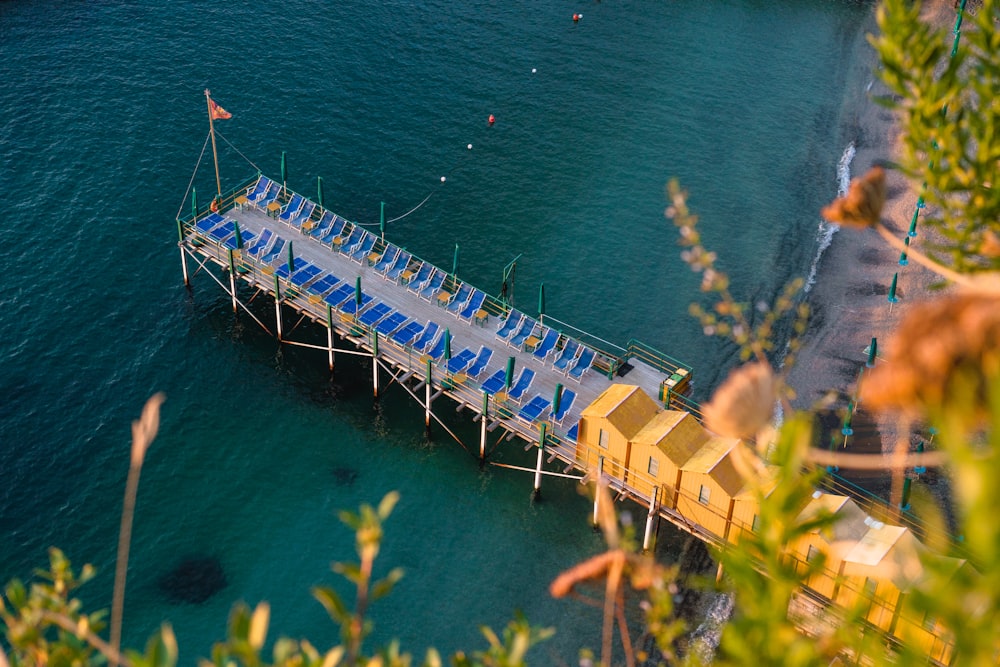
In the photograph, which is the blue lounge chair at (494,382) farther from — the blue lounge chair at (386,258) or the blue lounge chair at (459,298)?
the blue lounge chair at (386,258)

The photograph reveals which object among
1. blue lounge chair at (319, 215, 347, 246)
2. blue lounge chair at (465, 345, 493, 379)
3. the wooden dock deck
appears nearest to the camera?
the wooden dock deck

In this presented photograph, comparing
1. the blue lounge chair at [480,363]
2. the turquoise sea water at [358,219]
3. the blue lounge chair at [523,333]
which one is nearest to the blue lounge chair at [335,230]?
the turquoise sea water at [358,219]

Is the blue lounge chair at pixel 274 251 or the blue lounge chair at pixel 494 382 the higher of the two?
the blue lounge chair at pixel 274 251

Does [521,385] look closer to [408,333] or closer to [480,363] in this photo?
[480,363]

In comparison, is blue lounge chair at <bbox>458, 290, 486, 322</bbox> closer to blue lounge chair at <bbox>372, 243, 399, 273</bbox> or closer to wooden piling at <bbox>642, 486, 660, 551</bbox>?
blue lounge chair at <bbox>372, 243, 399, 273</bbox>

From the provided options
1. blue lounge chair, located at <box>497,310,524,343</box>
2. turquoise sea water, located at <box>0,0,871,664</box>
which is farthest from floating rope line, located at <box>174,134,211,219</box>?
blue lounge chair, located at <box>497,310,524,343</box>

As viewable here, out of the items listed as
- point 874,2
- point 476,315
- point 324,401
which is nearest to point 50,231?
point 324,401

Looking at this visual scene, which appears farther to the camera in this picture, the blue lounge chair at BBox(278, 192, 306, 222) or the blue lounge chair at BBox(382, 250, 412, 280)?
the blue lounge chair at BBox(278, 192, 306, 222)

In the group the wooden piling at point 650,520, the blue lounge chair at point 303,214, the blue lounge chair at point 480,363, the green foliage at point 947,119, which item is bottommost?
the wooden piling at point 650,520

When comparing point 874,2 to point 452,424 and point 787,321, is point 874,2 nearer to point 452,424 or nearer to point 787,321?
point 787,321
